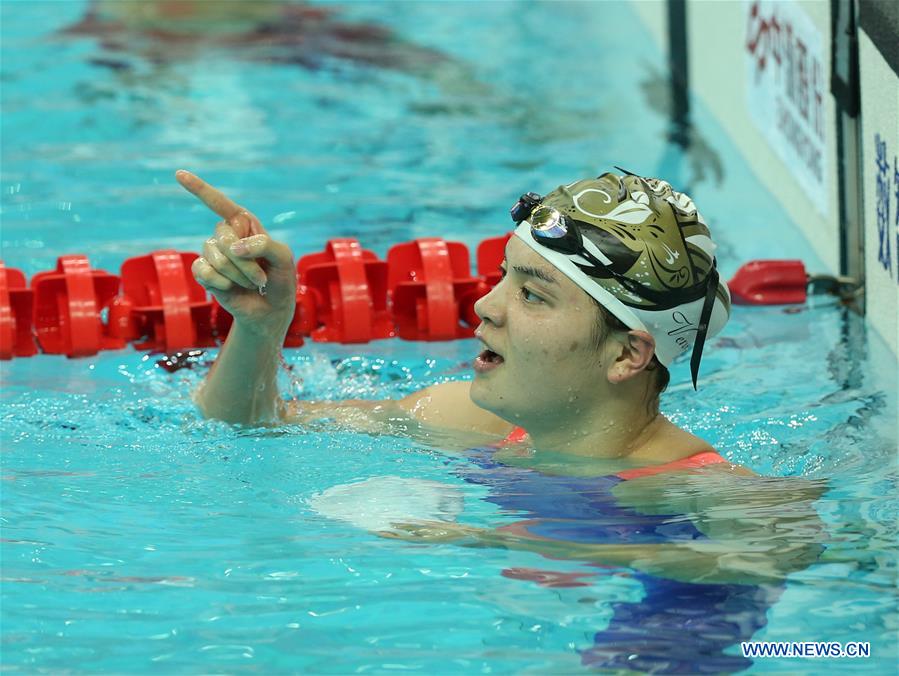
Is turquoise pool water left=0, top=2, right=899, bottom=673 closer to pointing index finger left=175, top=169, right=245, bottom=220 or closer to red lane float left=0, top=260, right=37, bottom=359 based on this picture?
red lane float left=0, top=260, right=37, bottom=359

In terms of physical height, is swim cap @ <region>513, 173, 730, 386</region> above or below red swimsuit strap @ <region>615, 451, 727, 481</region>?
above

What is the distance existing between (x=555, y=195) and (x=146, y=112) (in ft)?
13.7

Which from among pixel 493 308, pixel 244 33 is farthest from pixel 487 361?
pixel 244 33

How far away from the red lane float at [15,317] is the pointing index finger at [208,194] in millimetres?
1456

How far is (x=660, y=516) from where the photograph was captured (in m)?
2.73

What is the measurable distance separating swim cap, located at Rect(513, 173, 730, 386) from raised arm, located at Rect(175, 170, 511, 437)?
52 cm

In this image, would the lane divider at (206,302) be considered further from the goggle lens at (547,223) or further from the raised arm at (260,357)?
the goggle lens at (547,223)

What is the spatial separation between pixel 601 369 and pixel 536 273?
23 cm

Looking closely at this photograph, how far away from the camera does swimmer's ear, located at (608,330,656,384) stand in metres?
2.77

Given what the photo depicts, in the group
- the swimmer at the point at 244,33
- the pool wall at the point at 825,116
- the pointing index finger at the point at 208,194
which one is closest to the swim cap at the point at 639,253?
the pointing index finger at the point at 208,194

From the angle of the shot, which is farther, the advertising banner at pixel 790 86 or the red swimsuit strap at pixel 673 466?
the advertising banner at pixel 790 86

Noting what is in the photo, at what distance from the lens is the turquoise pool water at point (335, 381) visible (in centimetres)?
245

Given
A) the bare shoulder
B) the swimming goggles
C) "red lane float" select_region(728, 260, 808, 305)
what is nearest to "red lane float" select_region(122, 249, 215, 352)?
the bare shoulder

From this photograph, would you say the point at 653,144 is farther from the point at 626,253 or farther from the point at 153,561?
the point at 153,561
